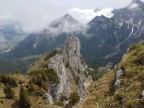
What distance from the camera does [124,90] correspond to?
101 feet

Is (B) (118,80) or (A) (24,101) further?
(A) (24,101)

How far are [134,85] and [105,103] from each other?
3.19 meters

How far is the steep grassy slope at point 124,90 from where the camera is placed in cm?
2880

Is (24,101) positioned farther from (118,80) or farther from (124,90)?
(124,90)

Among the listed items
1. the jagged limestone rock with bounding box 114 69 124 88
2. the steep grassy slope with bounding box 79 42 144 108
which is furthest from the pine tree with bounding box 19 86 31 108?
the jagged limestone rock with bounding box 114 69 124 88

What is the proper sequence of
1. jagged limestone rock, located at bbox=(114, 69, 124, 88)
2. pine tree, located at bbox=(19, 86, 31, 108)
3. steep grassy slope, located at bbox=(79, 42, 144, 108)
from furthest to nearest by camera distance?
pine tree, located at bbox=(19, 86, 31, 108), jagged limestone rock, located at bbox=(114, 69, 124, 88), steep grassy slope, located at bbox=(79, 42, 144, 108)

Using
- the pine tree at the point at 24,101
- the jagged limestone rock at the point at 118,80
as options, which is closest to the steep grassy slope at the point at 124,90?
the jagged limestone rock at the point at 118,80

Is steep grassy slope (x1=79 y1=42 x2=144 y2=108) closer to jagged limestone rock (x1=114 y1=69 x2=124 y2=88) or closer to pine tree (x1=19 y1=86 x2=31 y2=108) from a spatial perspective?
jagged limestone rock (x1=114 y1=69 x2=124 y2=88)

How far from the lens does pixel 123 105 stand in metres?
28.3

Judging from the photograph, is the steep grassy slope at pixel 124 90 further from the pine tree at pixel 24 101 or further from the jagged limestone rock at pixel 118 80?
the pine tree at pixel 24 101

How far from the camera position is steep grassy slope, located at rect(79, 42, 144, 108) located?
94.5 ft

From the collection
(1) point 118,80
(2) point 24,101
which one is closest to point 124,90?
(1) point 118,80

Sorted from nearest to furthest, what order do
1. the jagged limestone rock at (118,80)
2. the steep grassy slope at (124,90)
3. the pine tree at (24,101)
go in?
the steep grassy slope at (124,90) < the jagged limestone rock at (118,80) < the pine tree at (24,101)

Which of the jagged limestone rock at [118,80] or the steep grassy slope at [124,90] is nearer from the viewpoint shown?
the steep grassy slope at [124,90]
